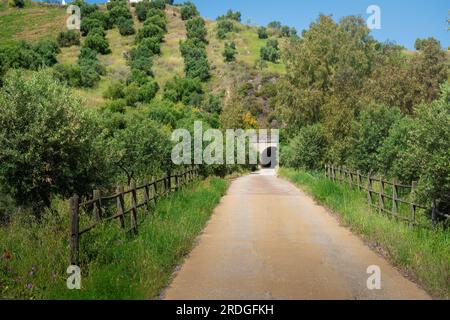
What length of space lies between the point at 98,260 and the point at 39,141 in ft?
19.5

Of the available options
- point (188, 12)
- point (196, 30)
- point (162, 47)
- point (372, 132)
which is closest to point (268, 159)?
point (372, 132)

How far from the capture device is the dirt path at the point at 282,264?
7184 mm

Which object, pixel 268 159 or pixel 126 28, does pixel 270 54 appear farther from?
pixel 126 28

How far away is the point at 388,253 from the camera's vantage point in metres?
9.97

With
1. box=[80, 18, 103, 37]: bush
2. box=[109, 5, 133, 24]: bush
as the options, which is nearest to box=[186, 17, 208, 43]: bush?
box=[109, 5, 133, 24]: bush

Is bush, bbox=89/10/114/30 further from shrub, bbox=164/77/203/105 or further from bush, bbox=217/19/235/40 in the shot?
shrub, bbox=164/77/203/105

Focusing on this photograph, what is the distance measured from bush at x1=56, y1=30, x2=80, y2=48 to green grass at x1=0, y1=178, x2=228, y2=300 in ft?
414

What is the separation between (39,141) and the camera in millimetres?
12984

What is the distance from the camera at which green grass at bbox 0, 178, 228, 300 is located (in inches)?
271

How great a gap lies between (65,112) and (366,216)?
9220 millimetres

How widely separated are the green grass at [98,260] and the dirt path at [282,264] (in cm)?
42

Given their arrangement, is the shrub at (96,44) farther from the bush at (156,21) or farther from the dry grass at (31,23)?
the bush at (156,21)

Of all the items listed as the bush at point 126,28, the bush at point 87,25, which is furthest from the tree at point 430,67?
the bush at point 87,25
